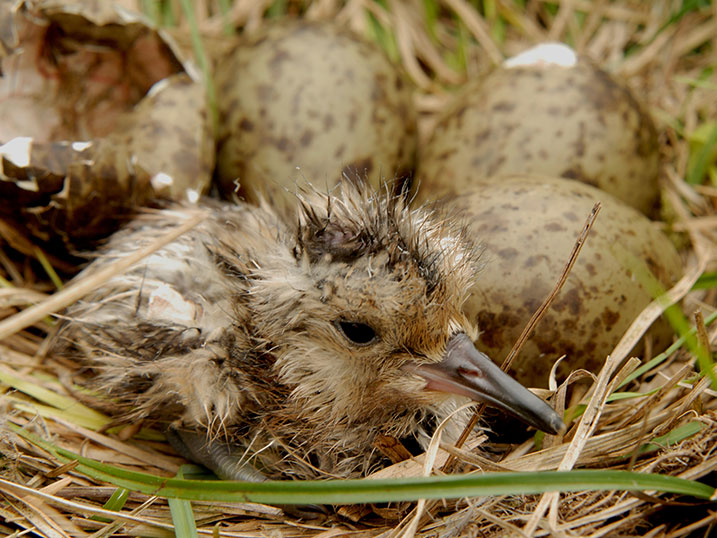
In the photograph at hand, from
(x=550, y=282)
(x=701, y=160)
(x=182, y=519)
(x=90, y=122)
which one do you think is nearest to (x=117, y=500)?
(x=182, y=519)

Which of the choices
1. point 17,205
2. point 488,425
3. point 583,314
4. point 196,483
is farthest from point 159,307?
point 583,314

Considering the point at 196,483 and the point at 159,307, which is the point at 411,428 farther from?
the point at 159,307

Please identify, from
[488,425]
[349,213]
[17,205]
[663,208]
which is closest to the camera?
[349,213]

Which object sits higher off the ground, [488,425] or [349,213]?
[349,213]

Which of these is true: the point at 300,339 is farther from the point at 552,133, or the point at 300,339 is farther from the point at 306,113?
the point at 552,133

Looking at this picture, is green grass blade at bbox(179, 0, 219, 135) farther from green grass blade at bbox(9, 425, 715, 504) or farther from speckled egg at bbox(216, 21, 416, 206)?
green grass blade at bbox(9, 425, 715, 504)

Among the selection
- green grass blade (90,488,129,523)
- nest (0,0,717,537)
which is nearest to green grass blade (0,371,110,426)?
nest (0,0,717,537)

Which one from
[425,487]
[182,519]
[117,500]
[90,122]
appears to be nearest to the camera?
[425,487]
